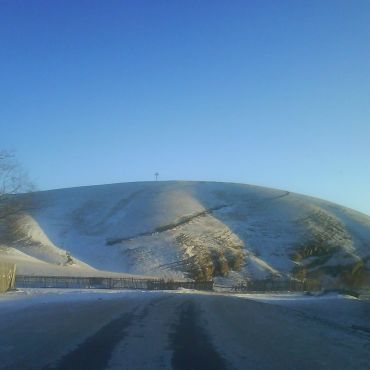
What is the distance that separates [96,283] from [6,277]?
2807cm

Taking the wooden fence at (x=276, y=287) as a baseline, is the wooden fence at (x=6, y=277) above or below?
below

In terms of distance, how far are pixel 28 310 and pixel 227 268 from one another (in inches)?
2935

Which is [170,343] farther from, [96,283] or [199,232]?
[199,232]

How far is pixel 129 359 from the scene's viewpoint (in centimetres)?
1092

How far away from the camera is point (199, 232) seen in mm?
110625

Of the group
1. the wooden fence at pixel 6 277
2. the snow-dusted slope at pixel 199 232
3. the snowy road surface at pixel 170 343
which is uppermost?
the snow-dusted slope at pixel 199 232

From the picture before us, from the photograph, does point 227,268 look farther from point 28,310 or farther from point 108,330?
point 108,330

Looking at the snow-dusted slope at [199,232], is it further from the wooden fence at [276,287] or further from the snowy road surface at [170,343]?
the snowy road surface at [170,343]

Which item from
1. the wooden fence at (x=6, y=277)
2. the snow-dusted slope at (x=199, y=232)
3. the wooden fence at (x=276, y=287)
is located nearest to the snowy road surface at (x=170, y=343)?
the wooden fence at (x=6, y=277)

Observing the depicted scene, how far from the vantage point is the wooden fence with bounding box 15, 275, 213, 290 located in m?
65.2

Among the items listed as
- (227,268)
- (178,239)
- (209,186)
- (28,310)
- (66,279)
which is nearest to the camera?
(28,310)

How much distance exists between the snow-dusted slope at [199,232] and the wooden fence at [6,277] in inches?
1468

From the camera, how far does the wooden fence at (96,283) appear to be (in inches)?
2566

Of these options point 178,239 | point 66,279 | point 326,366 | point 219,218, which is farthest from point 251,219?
point 326,366
